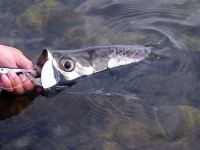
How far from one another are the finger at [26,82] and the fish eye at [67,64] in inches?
12.6

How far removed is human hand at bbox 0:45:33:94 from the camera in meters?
3.82

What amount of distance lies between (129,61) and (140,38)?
605 millimetres

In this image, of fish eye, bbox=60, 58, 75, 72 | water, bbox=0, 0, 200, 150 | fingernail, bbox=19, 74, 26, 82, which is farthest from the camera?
fish eye, bbox=60, 58, 75, 72

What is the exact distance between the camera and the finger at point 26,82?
3.88 metres

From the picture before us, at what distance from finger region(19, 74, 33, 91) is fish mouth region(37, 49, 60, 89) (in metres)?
0.12

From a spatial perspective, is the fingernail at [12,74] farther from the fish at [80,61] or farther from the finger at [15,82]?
the fish at [80,61]

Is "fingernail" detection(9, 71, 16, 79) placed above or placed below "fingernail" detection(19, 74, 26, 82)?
above

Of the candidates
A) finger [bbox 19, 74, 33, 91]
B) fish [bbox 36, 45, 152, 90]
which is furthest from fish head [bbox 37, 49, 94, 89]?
finger [bbox 19, 74, 33, 91]

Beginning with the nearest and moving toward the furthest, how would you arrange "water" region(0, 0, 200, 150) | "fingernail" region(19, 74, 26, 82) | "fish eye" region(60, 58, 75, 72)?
1. "water" region(0, 0, 200, 150)
2. "fingernail" region(19, 74, 26, 82)
3. "fish eye" region(60, 58, 75, 72)

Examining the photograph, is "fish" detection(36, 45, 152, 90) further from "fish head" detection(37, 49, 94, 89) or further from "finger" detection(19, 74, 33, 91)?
"finger" detection(19, 74, 33, 91)

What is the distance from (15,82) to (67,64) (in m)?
0.49

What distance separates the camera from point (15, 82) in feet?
12.6

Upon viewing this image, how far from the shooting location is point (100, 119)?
3.95 meters

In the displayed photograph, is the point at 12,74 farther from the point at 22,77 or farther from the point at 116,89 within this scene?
the point at 116,89
